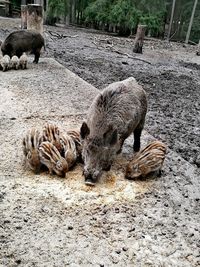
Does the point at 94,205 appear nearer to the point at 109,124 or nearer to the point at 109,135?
the point at 109,135

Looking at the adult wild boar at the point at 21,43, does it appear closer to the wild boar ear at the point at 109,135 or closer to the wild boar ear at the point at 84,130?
the wild boar ear at the point at 84,130

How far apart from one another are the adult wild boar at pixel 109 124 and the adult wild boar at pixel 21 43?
472 centimetres

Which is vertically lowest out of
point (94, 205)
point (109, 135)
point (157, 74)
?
point (157, 74)

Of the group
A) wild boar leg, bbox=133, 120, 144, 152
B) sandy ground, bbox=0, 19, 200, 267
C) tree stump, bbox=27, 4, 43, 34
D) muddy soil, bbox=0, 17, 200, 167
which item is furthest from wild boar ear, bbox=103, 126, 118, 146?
tree stump, bbox=27, 4, 43, 34

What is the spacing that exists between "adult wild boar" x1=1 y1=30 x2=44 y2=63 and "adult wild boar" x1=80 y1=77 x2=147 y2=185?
472cm

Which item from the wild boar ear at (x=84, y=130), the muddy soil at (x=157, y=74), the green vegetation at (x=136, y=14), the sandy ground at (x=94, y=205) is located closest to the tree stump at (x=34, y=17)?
the muddy soil at (x=157, y=74)

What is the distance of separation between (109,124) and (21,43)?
5273 millimetres

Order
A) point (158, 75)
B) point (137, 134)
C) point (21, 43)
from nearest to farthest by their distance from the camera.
Result: point (137, 134), point (21, 43), point (158, 75)

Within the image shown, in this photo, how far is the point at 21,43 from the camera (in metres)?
7.85

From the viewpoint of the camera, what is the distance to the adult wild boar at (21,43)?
7754 millimetres

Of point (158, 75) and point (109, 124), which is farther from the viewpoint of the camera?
point (158, 75)

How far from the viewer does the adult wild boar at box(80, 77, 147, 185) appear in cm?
326

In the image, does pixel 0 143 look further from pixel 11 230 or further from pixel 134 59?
pixel 134 59

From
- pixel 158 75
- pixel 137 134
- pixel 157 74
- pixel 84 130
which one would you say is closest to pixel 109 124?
pixel 84 130
